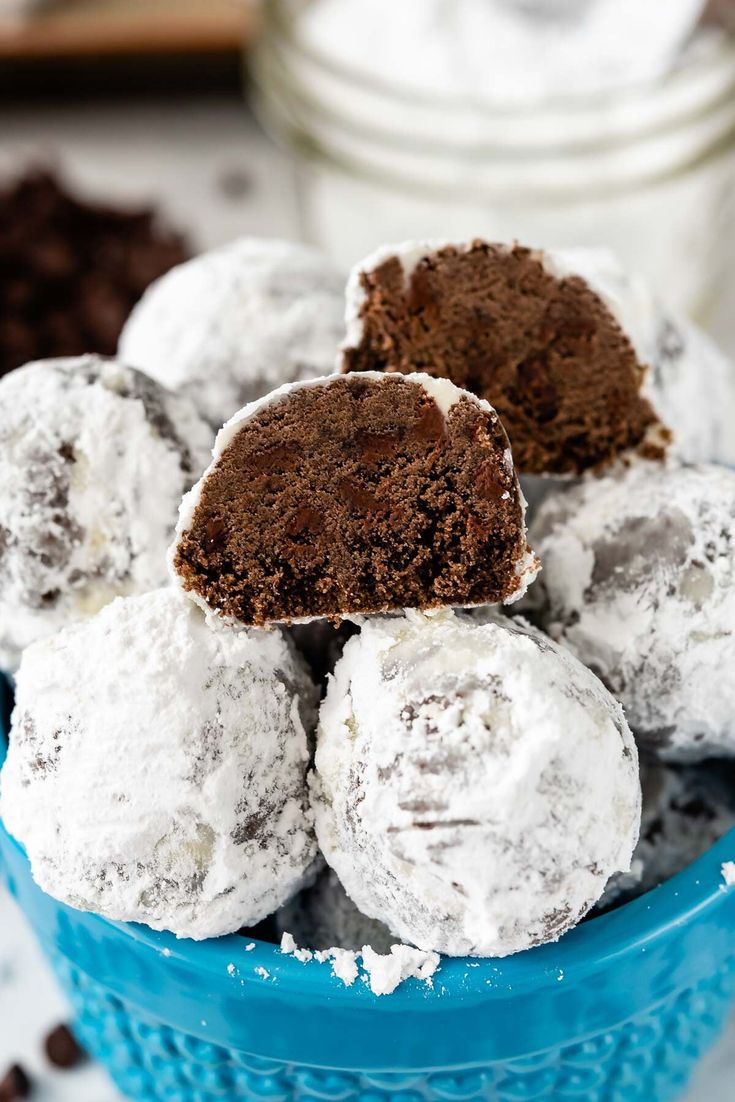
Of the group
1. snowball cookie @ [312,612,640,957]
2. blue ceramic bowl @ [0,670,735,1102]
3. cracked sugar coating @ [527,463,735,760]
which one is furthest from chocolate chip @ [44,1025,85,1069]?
cracked sugar coating @ [527,463,735,760]

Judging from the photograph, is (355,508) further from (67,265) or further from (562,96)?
(67,265)

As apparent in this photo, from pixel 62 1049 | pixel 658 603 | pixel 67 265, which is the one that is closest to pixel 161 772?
pixel 658 603

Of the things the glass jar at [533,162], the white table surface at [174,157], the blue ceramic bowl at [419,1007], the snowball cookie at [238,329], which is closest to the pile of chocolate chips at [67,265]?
the white table surface at [174,157]

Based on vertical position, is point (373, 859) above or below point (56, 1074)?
above

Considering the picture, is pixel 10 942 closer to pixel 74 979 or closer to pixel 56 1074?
pixel 56 1074

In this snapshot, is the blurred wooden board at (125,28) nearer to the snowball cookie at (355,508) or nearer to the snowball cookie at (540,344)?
the snowball cookie at (540,344)

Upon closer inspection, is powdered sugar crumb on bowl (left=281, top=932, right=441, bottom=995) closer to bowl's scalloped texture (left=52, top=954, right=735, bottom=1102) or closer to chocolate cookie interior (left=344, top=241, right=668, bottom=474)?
bowl's scalloped texture (left=52, top=954, right=735, bottom=1102)

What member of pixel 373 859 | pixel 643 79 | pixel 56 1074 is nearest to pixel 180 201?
pixel 643 79
